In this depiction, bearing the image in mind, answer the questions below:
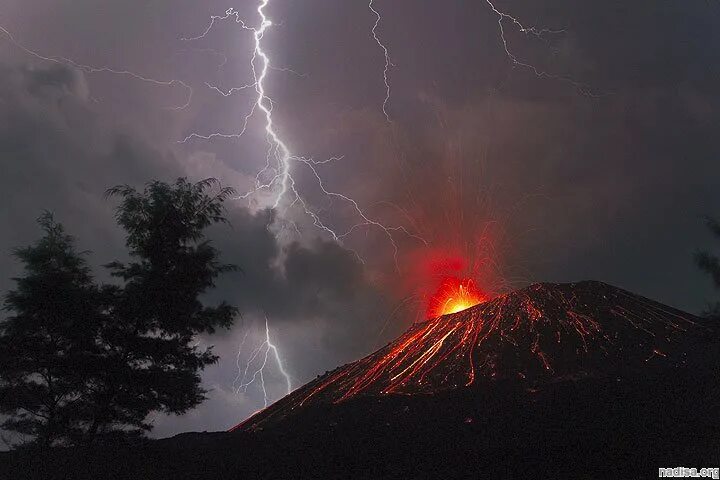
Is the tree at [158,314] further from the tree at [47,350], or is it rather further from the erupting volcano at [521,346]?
the erupting volcano at [521,346]

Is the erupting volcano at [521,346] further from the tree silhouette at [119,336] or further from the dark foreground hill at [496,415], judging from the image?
the tree silhouette at [119,336]

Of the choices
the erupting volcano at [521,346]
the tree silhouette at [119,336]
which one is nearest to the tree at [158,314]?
the tree silhouette at [119,336]

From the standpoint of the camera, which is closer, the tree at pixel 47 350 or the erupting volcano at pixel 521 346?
the tree at pixel 47 350

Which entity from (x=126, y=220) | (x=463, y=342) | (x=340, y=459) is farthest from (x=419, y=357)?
(x=126, y=220)

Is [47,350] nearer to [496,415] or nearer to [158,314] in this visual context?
[158,314]

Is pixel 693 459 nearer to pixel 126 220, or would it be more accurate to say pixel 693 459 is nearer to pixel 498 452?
pixel 498 452
